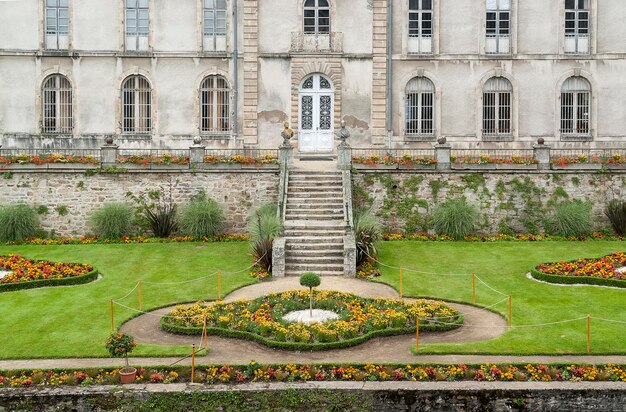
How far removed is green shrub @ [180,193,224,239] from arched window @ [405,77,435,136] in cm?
1011

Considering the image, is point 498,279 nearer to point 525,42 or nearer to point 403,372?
point 403,372

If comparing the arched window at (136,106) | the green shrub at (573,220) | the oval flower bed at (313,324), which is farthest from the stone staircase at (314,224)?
the arched window at (136,106)

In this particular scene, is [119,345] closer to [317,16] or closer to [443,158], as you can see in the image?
[443,158]

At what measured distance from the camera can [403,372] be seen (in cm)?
1312

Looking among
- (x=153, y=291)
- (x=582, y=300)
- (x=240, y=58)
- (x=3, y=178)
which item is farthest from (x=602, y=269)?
(x=3, y=178)

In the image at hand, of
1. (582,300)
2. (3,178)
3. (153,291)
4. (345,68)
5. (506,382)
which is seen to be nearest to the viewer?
(506,382)

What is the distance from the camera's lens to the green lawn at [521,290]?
14461 mm

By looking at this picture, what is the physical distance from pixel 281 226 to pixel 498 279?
6394mm

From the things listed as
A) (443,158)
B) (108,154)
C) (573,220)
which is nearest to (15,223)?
(108,154)

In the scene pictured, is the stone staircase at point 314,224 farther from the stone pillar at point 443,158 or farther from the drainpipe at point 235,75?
the drainpipe at point 235,75

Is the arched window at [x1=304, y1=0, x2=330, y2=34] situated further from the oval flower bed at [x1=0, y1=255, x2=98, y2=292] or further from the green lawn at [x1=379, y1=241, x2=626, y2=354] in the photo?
the oval flower bed at [x1=0, y1=255, x2=98, y2=292]

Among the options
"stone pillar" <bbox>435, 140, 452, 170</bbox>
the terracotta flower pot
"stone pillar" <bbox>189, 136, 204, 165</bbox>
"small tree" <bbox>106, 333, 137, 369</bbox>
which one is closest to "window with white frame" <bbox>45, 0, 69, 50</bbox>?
"stone pillar" <bbox>189, 136, 204, 165</bbox>

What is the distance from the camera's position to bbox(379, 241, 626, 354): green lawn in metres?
14.5

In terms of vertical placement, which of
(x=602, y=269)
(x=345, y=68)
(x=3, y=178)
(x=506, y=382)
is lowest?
(x=506, y=382)
